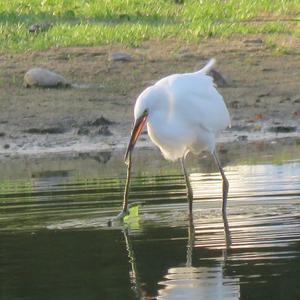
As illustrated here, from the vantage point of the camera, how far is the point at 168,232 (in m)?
8.98

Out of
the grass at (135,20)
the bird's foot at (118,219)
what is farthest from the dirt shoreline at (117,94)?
the bird's foot at (118,219)

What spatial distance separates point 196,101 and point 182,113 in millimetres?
227

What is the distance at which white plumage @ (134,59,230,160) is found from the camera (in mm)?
9602

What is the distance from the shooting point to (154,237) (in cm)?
871

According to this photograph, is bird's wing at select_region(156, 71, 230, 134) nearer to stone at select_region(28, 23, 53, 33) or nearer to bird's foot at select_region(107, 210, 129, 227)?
bird's foot at select_region(107, 210, 129, 227)

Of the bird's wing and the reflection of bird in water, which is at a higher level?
the bird's wing

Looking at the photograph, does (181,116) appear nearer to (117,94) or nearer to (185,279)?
(185,279)

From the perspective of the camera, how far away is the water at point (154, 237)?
708cm

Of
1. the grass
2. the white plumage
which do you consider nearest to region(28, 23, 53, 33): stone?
the grass

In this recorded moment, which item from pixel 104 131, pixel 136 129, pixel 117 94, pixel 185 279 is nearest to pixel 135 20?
pixel 117 94

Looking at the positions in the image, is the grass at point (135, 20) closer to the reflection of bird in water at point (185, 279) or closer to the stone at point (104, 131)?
the stone at point (104, 131)

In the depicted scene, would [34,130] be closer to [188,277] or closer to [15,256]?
[15,256]

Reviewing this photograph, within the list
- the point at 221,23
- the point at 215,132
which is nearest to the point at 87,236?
the point at 215,132

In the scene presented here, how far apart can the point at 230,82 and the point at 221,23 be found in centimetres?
369
